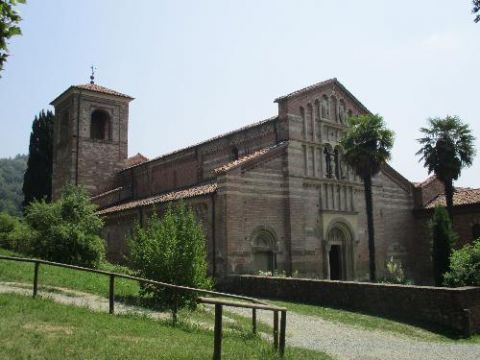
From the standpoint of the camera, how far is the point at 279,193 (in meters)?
24.9

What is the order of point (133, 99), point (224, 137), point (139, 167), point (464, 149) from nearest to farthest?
point (464, 149) < point (224, 137) < point (139, 167) < point (133, 99)

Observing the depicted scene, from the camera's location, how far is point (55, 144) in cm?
3931

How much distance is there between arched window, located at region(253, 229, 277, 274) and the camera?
23703 millimetres

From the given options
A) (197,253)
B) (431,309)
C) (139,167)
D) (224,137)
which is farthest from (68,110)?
(431,309)

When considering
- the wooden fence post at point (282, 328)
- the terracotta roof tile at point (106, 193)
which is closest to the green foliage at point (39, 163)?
the terracotta roof tile at point (106, 193)

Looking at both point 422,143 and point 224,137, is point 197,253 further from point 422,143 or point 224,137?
point 422,143

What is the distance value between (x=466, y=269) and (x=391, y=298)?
361cm

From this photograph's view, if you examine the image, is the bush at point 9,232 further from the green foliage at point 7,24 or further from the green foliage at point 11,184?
the green foliage at point 11,184

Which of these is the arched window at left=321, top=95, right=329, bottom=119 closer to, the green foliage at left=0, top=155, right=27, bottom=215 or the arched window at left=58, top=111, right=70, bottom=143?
the arched window at left=58, top=111, right=70, bottom=143

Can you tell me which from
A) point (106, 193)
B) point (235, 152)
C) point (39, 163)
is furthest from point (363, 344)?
point (39, 163)

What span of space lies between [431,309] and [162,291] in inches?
340

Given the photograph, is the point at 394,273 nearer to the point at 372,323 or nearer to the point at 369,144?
the point at 369,144

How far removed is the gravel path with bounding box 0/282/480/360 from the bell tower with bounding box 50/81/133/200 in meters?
21.9

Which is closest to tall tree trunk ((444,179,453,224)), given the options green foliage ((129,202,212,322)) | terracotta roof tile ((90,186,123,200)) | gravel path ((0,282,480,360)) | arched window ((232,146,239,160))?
arched window ((232,146,239,160))
